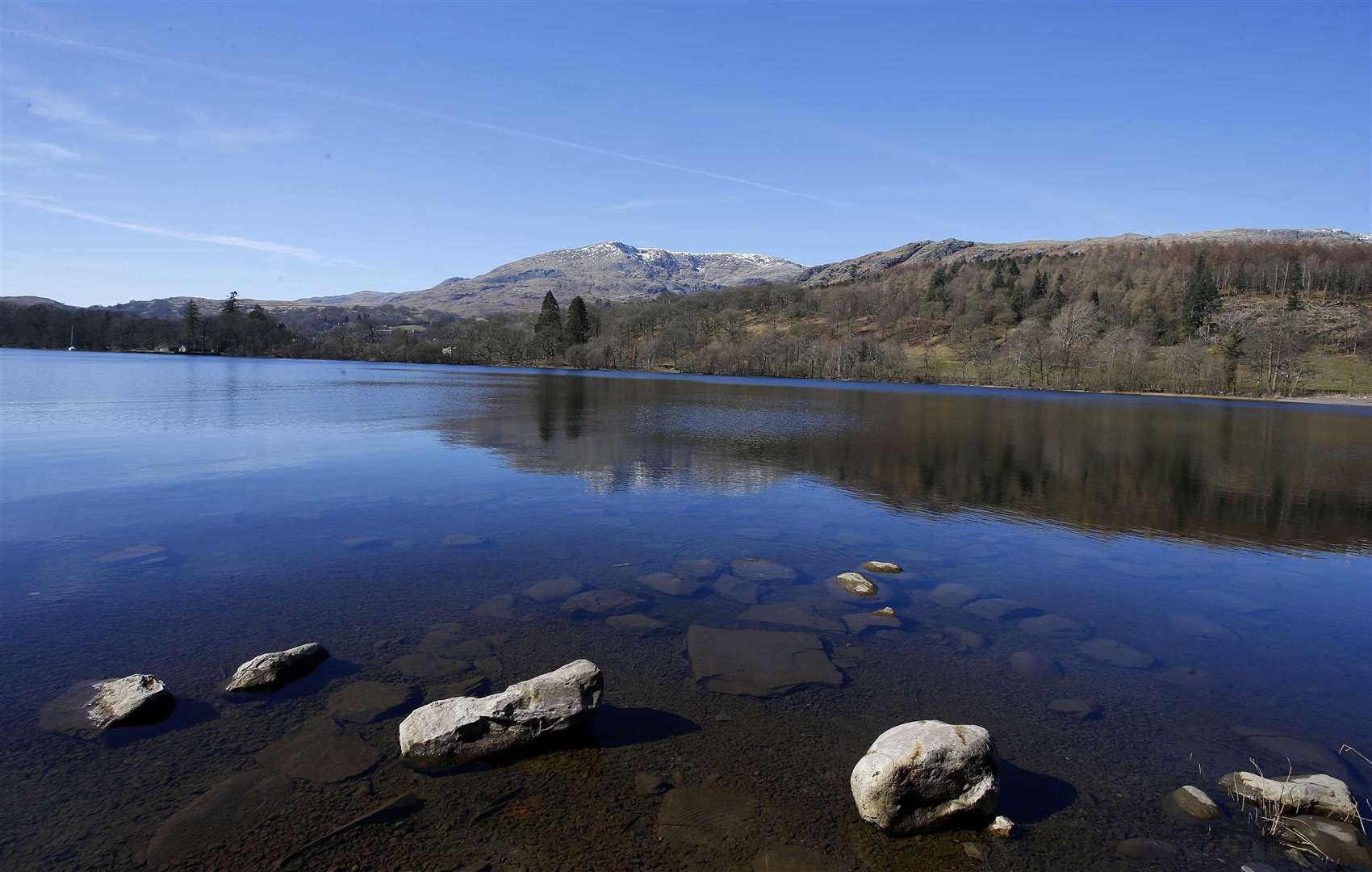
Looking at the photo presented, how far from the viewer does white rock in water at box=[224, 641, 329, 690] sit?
877cm

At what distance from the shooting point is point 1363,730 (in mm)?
8953

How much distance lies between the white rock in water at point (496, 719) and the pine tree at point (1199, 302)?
194 metres

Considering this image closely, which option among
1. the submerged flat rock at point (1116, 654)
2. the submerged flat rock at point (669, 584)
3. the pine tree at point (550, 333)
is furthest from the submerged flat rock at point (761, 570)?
the pine tree at point (550, 333)

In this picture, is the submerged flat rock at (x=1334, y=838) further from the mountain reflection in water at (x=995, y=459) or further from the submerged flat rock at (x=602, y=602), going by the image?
the mountain reflection in water at (x=995, y=459)

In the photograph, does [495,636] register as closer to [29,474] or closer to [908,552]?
[908,552]

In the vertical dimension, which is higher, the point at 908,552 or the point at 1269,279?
the point at 1269,279

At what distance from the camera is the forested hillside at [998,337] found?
12444 cm

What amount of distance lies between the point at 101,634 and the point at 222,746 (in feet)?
15.0

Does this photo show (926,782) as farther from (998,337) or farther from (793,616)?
(998,337)

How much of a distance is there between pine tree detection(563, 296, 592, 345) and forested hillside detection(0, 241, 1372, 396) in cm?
45

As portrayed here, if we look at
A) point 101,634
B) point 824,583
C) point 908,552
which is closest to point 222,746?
point 101,634

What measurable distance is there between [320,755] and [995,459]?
32.6 meters

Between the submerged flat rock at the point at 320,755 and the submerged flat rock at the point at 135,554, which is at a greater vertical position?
the submerged flat rock at the point at 135,554

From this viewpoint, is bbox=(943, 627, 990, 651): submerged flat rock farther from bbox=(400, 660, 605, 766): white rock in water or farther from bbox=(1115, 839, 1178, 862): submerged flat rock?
bbox=(400, 660, 605, 766): white rock in water
